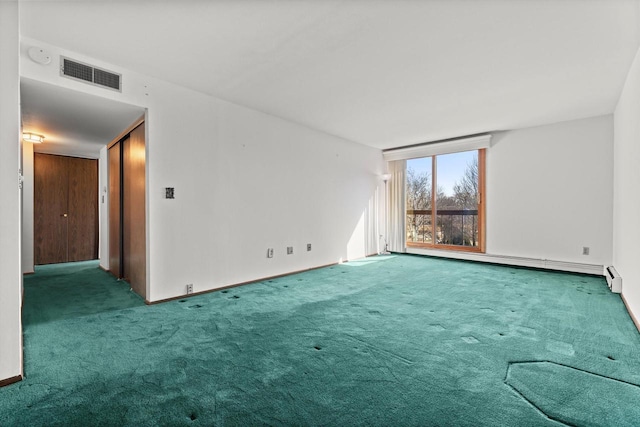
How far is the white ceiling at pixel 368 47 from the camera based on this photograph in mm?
2244

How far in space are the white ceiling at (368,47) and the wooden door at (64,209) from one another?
14.4ft

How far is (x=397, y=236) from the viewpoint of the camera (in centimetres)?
716

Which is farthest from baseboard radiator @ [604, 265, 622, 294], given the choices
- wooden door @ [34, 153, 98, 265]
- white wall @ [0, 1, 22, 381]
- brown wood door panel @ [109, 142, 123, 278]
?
wooden door @ [34, 153, 98, 265]

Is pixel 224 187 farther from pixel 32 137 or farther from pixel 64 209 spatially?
pixel 64 209

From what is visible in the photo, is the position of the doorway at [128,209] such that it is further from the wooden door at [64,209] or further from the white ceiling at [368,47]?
the wooden door at [64,209]

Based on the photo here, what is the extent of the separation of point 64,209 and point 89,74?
4426 millimetres

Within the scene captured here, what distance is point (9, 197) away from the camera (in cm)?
188

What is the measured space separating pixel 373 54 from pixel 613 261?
4.86 m

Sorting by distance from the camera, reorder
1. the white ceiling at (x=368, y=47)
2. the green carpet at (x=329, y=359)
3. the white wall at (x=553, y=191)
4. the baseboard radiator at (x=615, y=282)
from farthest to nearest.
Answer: the white wall at (x=553, y=191) < the baseboard radiator at (x=615, y=282) < the white ceiling at (x=368, y=47) < the green carpet at (x=329, y=359)

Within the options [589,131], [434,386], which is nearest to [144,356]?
[434,386]

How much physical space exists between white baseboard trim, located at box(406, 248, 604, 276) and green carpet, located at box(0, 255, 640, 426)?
1190mm

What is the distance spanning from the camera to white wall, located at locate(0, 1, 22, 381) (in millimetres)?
1832

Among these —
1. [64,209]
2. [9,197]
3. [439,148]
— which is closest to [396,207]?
[439,148]

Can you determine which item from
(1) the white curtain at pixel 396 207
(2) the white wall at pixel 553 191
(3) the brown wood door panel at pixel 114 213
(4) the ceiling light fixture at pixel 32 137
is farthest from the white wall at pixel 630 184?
(4) the ceiling light fixture at pixel 32 137
